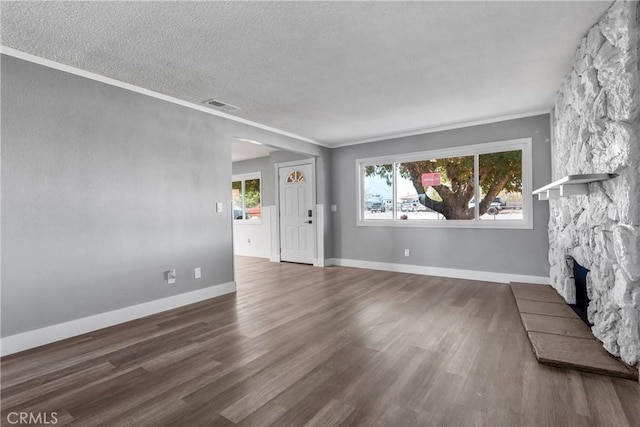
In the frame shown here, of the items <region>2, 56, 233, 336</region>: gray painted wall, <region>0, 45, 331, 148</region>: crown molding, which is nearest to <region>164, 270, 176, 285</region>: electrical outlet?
<region>2, 56, 233, 336</region>: gray painted wall

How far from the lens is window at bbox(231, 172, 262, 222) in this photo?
8055 mm

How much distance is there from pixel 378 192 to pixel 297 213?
1.86m

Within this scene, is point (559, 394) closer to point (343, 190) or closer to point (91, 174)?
point (91, 174)

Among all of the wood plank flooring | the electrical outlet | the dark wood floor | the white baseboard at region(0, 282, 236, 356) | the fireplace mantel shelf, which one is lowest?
the dark wood floor

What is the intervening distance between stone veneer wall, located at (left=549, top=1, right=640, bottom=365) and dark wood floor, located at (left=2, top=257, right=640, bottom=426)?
0.51 metres

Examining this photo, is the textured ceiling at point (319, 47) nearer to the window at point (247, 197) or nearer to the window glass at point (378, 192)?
the window glass at point (378, 192)

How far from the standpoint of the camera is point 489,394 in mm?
1941

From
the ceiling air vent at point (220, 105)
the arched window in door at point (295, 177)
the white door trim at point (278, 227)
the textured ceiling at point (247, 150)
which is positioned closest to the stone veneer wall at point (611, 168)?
the ceiling air vent at point (220, 105)

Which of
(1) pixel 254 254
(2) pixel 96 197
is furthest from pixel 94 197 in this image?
(1) pixel 254 254

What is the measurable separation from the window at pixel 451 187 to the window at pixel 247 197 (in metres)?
2.98

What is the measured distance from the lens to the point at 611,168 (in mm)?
2221

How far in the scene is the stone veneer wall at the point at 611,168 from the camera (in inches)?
78.9

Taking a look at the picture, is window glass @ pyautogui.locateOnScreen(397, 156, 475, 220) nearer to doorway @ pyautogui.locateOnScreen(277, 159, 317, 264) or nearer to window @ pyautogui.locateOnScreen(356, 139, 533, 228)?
window @ pyautogui.locateOnScreen(356, 139, 533, 228)

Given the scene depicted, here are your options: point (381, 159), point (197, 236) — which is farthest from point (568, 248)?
point (197, 236)
